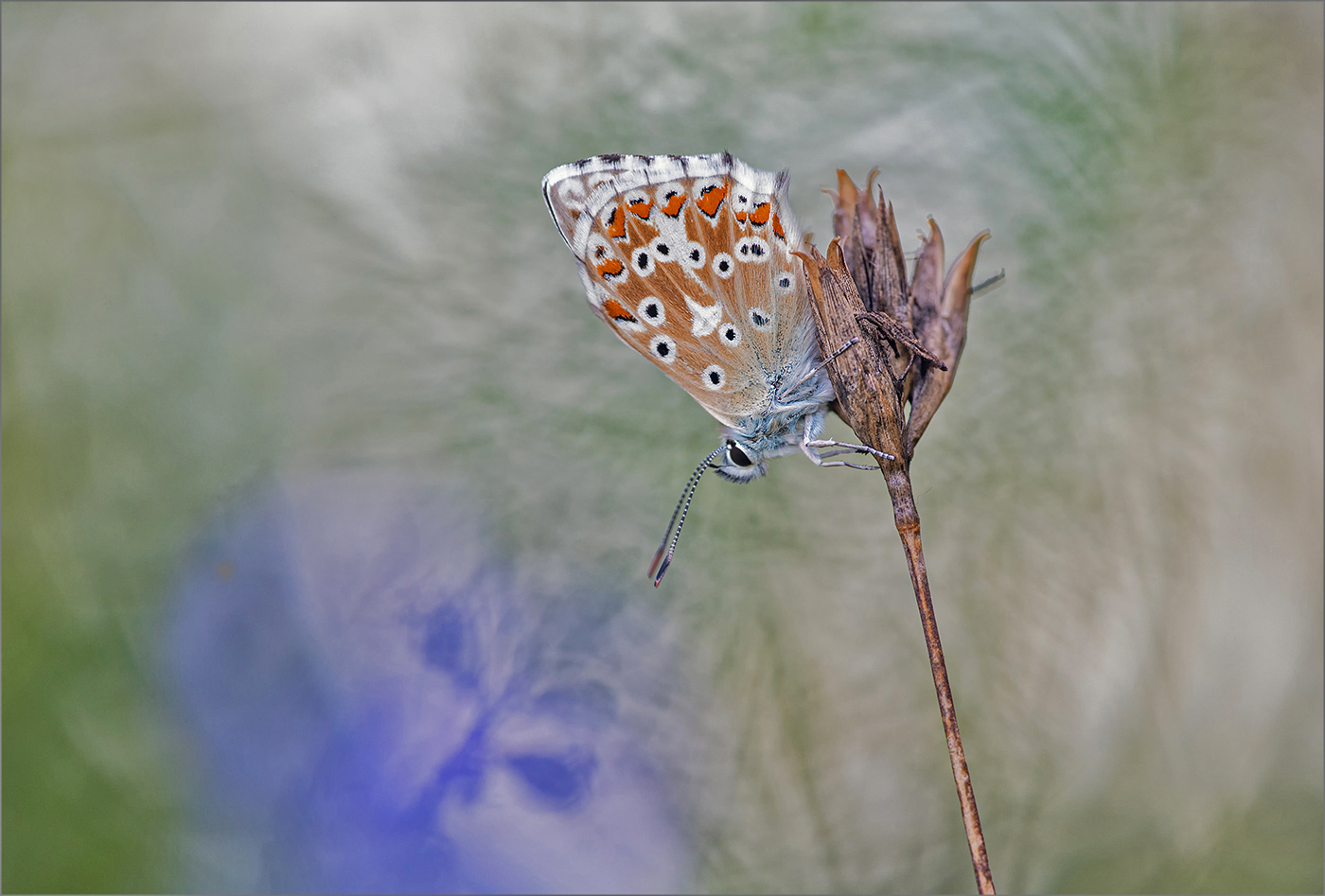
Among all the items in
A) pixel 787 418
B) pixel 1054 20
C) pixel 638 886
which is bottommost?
pixel 638 886

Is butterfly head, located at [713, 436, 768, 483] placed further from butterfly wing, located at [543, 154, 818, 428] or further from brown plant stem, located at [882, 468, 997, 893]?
brown plant stem, located at [882, 468, 997, 893]

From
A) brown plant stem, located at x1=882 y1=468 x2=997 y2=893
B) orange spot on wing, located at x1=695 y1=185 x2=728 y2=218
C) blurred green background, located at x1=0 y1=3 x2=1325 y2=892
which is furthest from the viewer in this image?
blurred green background, located at x1=0 y1=3 x2=1325 y2=892

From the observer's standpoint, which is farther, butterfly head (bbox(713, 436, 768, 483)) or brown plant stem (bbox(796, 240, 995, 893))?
butterfly head (bbox(713, 436, 768, 483))

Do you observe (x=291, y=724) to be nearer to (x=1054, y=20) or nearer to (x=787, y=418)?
(x=787, y=418)

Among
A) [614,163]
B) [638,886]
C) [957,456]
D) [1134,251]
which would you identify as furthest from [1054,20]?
[638,886]

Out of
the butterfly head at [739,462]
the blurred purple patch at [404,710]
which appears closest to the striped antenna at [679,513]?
the butterfly head at [739,462]

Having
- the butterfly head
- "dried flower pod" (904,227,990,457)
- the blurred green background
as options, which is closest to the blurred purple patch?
the blurred green background
